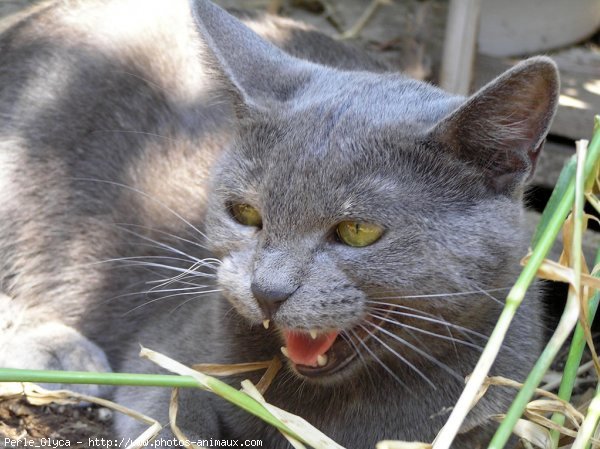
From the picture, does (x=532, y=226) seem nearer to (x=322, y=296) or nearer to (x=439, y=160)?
(x=439, y=160)

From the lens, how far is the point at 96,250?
103 inches

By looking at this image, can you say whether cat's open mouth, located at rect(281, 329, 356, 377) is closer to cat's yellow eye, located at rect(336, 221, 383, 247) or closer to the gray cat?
the gray cat

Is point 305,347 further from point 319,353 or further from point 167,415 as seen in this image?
point 167,415

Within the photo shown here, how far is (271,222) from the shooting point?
5.59ft

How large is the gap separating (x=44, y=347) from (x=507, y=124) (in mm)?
1395

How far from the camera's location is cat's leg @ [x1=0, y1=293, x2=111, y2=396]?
7.77 feet

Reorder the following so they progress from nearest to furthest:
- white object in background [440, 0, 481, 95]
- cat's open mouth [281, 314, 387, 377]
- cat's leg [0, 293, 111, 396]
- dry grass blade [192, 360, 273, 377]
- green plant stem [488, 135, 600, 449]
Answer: green plant stem [488, 135, 600, 449] → cat's open mouth [281, 314, 387, 377] → dry grass blade [192, 360, 273, 377] → cat's leg [0, 293, 111, 396] → white object in background [440, 0, 481, 95]

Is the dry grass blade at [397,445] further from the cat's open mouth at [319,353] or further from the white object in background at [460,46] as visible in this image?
the white object in background at [460,46]

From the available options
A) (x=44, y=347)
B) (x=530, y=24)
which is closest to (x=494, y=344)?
(x=44, y=347)

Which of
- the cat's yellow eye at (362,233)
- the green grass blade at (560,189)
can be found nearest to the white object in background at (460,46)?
the green grass blade at (560,189)

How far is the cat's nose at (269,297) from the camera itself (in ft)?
5.23

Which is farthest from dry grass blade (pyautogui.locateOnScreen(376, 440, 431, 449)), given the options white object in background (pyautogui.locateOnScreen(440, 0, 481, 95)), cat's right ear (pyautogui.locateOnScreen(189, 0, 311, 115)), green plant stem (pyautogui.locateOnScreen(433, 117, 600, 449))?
white object in background (pyautogui.locateOnScreen(440, 0, 481, 95))

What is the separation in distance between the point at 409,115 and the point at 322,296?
0.42m

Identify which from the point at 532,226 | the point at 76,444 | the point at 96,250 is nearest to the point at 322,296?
the point at 76,444
